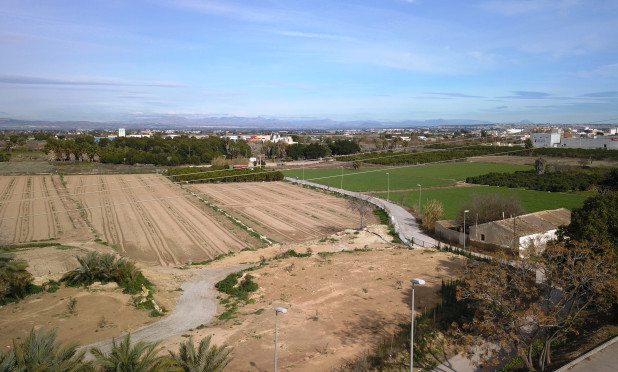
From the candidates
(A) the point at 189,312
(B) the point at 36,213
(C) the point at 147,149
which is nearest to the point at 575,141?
(C) the point at 147,149

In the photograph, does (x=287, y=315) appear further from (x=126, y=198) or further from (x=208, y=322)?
(x=126, y=198)

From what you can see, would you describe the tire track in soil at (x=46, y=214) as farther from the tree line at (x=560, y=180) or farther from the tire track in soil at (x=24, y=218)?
the tree line at (x=560, y=180)

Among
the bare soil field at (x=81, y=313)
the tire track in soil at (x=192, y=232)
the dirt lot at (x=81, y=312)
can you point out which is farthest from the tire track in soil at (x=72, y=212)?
the bare soil field at (x=81, y=313)

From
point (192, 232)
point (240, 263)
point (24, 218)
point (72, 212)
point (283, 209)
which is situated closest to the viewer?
point (240, 263)

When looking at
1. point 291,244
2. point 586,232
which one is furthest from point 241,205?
point 586,232

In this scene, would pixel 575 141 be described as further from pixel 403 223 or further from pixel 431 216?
pixel 431 216

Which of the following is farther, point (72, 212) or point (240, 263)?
point (72, 212)
